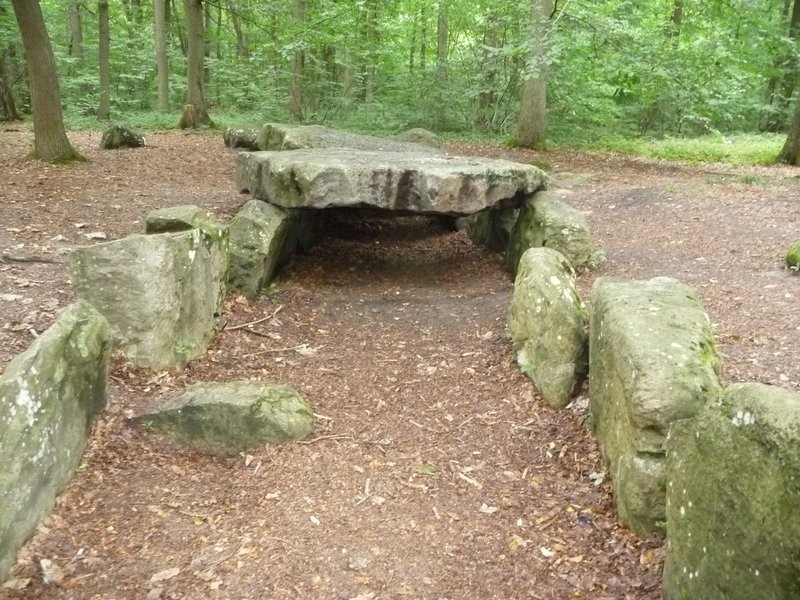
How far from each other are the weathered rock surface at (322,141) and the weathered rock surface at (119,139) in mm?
4098

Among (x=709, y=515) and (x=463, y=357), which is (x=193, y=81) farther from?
(x=709, y=515)

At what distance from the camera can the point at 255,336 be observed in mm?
5723

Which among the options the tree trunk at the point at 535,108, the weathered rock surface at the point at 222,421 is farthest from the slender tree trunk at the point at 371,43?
the weathered rock surface at the point at 222,421

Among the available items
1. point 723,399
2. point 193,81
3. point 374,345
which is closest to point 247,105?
point 193,81

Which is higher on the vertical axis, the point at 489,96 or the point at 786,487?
the point at 489,96

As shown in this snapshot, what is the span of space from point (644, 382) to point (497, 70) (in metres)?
15.4

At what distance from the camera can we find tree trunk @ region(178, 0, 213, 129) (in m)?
15.2

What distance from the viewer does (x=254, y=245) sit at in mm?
6414

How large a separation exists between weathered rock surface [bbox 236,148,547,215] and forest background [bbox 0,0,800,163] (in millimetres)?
4434

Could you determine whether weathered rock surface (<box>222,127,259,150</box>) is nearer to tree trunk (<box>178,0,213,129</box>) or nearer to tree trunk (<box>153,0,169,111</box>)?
tree trunk (<box>178,0,213,129</box>)

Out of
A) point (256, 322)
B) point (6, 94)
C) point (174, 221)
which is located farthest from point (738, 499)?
point (6, 94)

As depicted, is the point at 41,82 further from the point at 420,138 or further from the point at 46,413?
the point at 46,413

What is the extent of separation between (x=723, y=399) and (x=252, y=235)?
4937 mm

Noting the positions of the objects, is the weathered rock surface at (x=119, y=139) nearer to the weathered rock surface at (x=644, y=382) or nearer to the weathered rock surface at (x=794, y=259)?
the weathered rock surface at (x=644, y=382)
